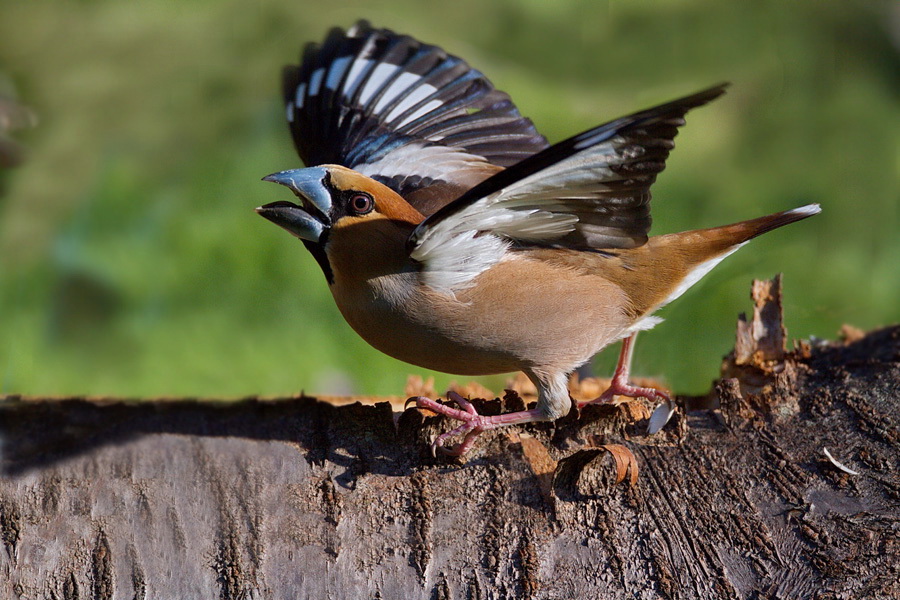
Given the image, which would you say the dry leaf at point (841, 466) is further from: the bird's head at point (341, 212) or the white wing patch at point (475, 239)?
the bird's head at point (341, 212)

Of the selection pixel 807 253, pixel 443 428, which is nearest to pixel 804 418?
pixel 443 428

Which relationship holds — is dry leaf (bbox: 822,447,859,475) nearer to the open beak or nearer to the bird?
the bird

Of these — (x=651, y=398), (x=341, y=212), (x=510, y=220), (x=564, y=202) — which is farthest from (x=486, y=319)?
(x=651, y=398)

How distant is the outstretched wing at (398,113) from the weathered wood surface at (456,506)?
148cm

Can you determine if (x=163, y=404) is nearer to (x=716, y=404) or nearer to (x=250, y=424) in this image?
(x=250, y=424)

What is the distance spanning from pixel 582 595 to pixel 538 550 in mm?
180

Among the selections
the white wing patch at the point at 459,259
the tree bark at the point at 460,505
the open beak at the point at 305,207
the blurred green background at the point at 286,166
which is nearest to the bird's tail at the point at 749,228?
the tree bark at the point at 460,505

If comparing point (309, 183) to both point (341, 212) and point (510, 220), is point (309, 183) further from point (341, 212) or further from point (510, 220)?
point (510, 220)

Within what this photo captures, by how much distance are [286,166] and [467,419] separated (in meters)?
4.04

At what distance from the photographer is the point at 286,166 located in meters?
6.58

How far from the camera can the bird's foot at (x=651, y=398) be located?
2932 millimetres

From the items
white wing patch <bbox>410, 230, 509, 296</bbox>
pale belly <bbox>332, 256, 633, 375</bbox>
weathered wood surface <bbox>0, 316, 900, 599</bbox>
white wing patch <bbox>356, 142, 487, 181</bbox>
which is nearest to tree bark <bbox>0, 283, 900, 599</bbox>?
weathered wood surface <bbox>0, 316, 900, 599</bbox>

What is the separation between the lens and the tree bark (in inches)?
96.3

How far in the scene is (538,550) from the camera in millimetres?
2512
